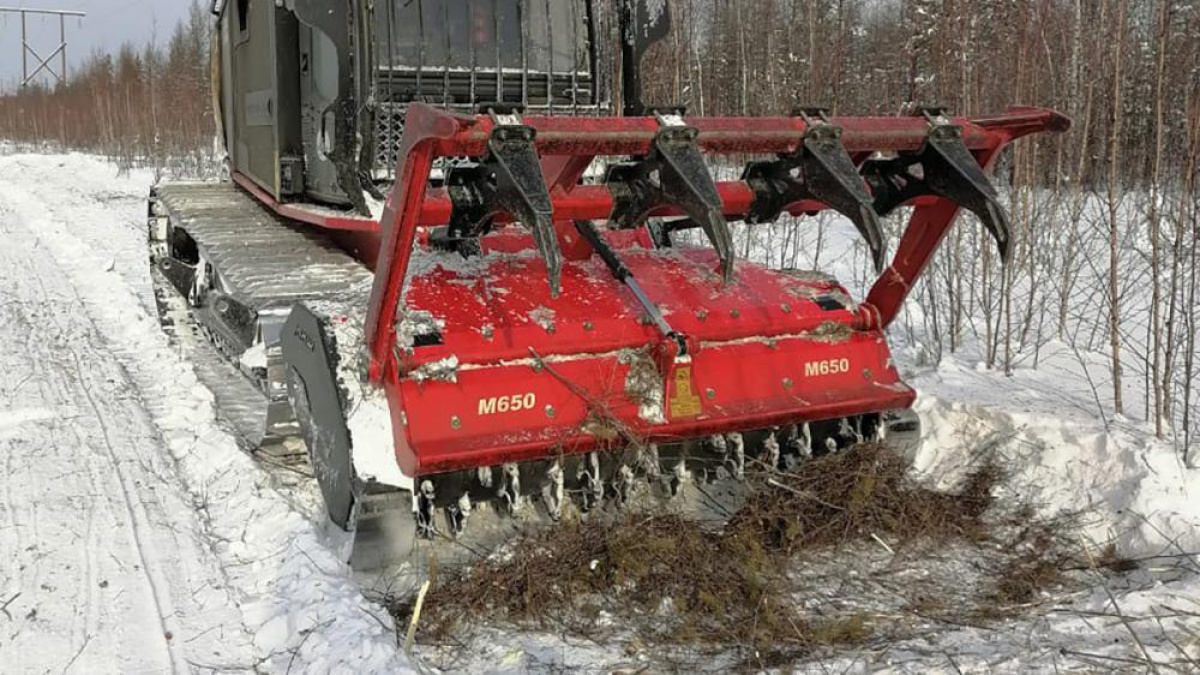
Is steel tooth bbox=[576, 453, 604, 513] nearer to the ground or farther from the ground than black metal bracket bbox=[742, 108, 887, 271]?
nearer to the ground

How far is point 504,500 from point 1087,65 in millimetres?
5564

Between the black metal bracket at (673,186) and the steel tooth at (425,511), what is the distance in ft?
3.53

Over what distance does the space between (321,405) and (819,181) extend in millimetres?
1860

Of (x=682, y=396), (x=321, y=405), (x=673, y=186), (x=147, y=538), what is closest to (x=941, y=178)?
(x=673, y=186)

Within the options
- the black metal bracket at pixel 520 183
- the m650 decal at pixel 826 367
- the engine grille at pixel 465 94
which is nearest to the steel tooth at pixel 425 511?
the black metal bracket at pixel 520 183

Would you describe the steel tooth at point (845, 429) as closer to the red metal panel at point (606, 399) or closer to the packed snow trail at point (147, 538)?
the red metal panel at point (606, 399)

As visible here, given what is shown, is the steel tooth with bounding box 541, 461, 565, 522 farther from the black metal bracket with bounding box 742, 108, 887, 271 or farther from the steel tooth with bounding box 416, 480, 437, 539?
the black metal bracket with bounding box 742, 108, 887, 271

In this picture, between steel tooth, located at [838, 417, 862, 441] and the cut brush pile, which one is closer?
the cut brush pile

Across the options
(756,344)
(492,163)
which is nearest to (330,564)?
(492,163)

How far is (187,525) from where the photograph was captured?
13.1 feet

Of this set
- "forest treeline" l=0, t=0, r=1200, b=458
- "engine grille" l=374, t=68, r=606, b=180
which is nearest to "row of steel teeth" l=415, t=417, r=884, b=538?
"forest treeline" l=0, t=0, r=1200, b=458

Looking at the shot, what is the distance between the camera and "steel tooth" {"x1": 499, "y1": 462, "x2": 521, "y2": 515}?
3506 mm

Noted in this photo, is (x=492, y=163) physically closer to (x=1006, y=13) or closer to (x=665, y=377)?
(x=665, y=377)

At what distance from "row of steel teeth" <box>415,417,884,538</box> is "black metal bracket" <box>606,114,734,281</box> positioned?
34.9 inches
